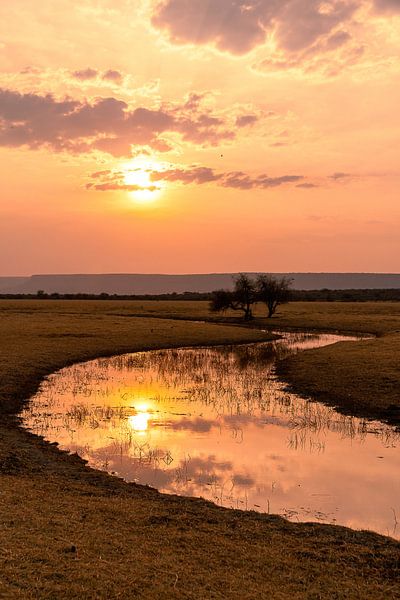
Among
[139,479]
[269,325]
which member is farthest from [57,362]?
[269,325]

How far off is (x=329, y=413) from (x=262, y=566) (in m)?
15.6

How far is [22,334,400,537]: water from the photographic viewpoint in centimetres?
1452

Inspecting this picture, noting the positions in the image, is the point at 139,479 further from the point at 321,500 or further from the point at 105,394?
the point at 105,394

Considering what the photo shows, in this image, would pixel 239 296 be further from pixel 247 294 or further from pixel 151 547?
pixel 151 547

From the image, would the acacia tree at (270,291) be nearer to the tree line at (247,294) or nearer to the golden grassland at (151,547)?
the tree line at (247,294)

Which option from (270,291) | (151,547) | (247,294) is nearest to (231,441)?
(151,547)

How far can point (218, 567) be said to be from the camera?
9.67 meters

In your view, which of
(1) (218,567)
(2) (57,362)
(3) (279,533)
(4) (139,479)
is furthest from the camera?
(2) (57,362)

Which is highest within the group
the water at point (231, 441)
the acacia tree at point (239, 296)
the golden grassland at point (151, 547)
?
the acacia tree at point (239, 296)

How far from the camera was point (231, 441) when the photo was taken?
19938mm

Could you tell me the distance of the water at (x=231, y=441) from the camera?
1452 centimetres

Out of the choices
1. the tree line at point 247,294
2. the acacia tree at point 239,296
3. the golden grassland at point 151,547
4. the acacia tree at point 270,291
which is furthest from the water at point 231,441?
the acacia tree at point 270,291

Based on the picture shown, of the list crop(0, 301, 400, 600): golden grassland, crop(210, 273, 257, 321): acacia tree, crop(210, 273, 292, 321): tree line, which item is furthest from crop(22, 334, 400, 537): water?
crop(210, 273, 292, 321): tree line

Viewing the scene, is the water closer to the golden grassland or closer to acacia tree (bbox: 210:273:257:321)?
the golden grassland
